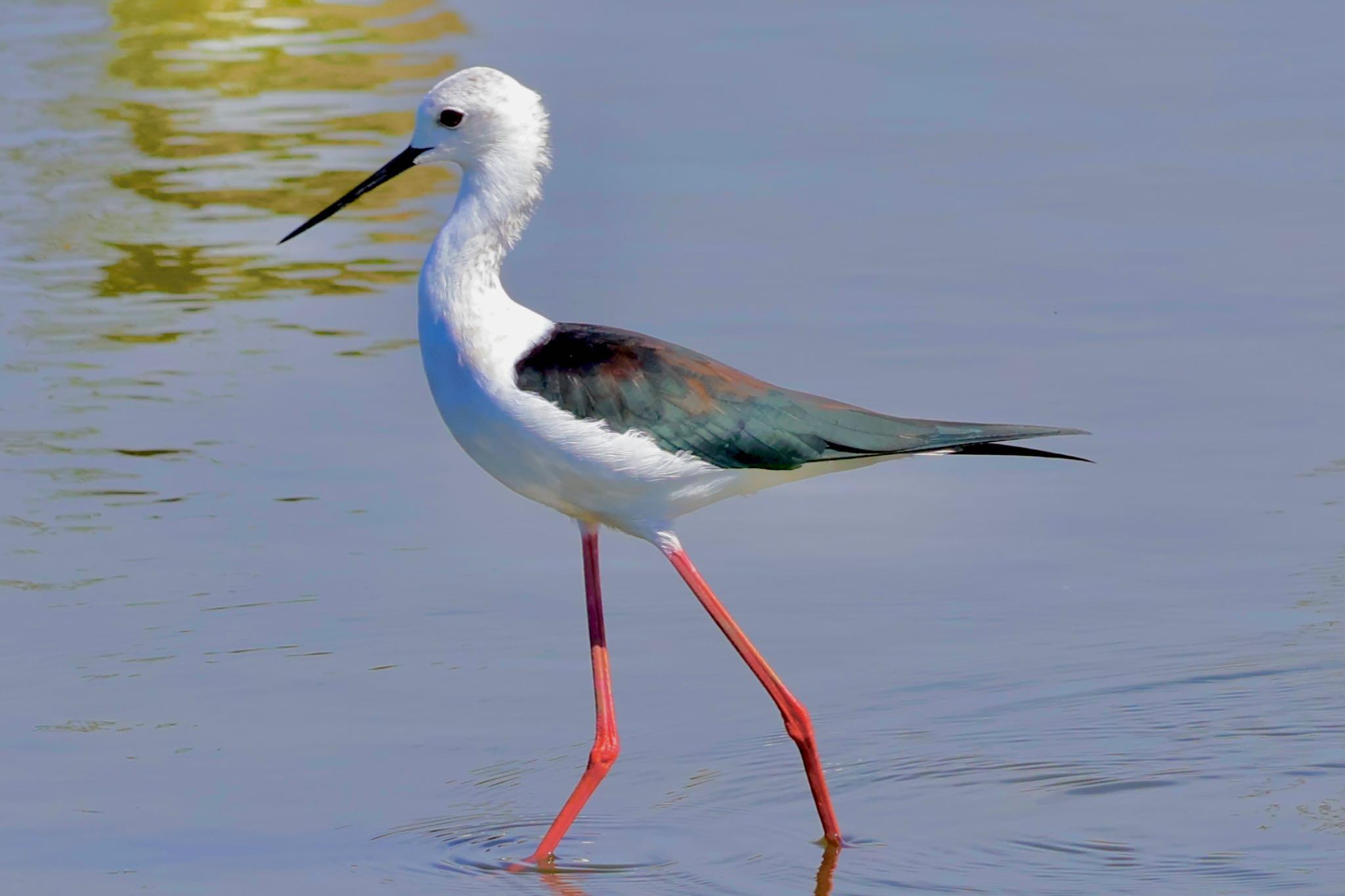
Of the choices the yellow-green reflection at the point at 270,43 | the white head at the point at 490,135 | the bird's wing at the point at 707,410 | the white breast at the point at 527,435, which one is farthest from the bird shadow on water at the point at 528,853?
the yellow-green reflection at the point at 270,43

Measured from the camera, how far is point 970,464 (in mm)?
7684

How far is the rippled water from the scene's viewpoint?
5395mm

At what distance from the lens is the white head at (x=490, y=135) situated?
5.54 metres

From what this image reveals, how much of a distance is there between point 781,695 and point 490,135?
59.4 inches

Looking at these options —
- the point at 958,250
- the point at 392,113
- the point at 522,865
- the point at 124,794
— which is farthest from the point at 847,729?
the point at 392,113

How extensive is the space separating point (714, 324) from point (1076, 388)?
145 cm

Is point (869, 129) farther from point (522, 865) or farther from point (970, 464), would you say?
point (522, 865)

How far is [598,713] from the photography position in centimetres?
559

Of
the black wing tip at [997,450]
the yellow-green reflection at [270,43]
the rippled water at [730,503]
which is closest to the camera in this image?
the rippled water at [730,503]

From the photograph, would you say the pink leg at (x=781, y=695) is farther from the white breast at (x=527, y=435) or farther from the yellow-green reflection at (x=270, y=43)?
the yellow-green reflection at (x=270, y=43)

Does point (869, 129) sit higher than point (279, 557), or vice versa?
point (869, 129)

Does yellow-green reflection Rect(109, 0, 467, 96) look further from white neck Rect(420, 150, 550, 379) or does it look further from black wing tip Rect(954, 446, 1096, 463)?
black wing tip Rect(954, 446, 1096, 463)

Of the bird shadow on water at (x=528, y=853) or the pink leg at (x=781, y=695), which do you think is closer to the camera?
the bird shadow on water at (x=528, y=853)

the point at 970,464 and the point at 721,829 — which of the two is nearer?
the point at 721,829
